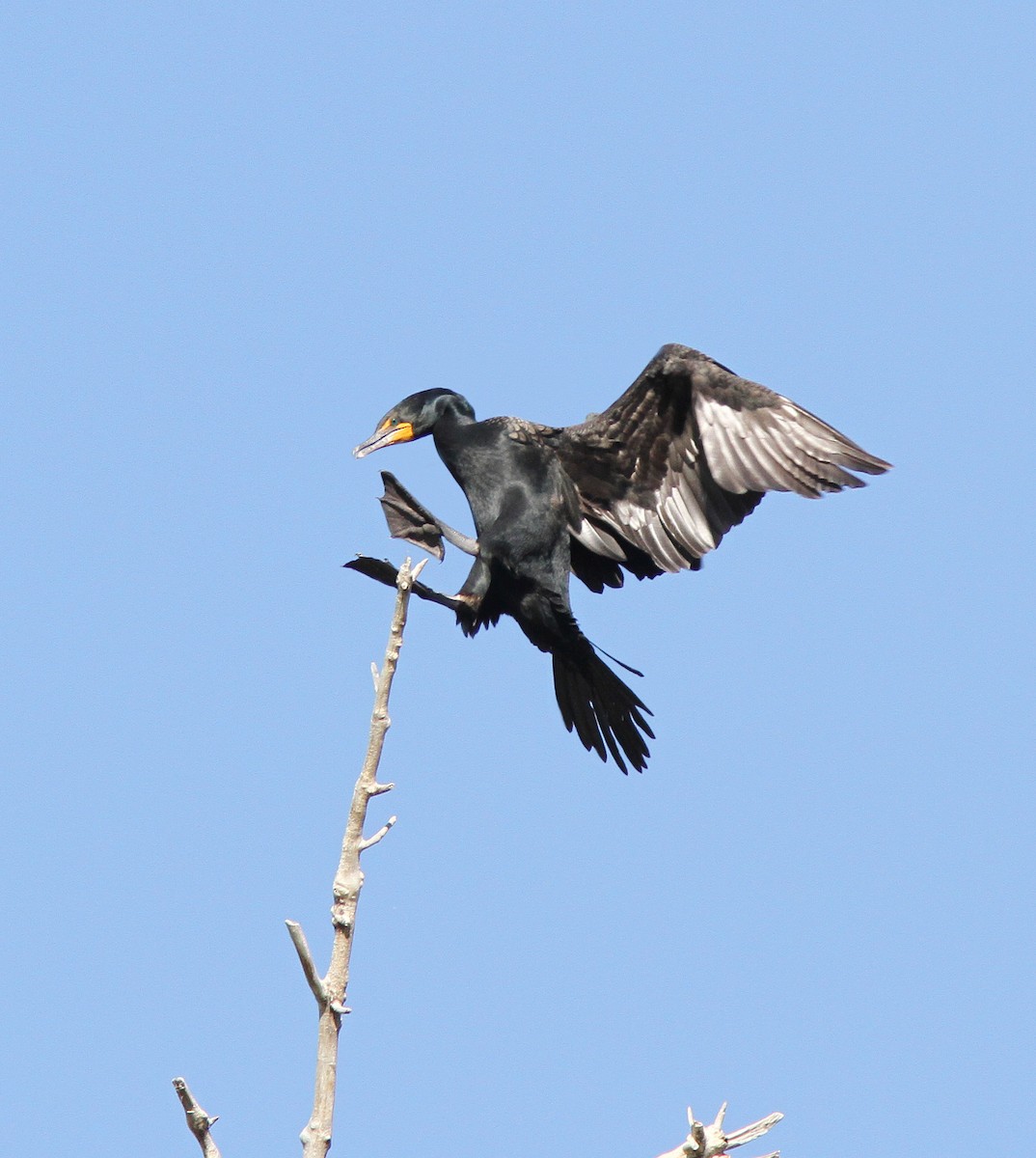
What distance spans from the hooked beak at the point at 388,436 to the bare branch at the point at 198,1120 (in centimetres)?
335

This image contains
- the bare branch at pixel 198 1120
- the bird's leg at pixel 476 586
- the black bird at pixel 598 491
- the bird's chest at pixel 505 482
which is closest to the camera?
the bare branch at pixel 198 1120

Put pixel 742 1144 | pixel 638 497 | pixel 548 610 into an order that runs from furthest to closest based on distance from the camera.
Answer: pixel 638 497, pixel 548 610, pixel 742 1144

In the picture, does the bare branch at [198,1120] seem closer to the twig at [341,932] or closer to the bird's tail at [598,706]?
the twig at [341,932]

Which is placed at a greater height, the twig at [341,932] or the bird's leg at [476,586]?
the bird's leg at [476,586]

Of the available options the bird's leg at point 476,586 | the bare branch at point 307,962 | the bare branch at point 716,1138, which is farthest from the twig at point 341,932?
the bird's leg at point 476,586

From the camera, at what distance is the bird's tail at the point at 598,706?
634 centimetres

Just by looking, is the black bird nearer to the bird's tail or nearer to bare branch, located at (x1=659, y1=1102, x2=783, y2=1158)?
the bird's tail

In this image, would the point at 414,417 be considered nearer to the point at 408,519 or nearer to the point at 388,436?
the point at 388,436

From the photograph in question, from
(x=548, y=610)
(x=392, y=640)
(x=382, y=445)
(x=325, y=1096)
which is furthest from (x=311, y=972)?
(x=382, y=445)

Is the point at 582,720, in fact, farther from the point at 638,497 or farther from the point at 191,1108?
the point at 191,1108

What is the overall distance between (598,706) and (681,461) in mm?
1065

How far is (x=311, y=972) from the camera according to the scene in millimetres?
3877

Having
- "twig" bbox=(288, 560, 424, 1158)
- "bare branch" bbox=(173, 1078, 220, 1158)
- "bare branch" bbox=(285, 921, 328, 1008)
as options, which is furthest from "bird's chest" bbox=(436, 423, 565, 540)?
"bare branch" bbox=(173, 1078, 220, 1158)

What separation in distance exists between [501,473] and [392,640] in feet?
6.98
